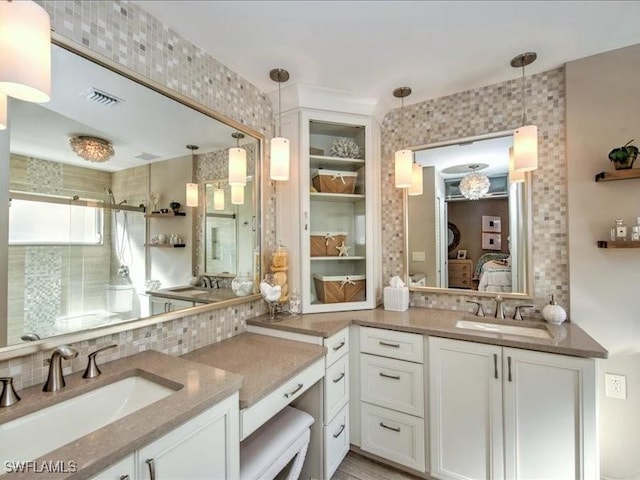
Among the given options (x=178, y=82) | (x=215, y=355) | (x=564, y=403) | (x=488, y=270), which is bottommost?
(x=564, y=403)

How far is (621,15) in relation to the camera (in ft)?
4.62

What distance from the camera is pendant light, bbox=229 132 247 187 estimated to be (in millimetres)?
1781

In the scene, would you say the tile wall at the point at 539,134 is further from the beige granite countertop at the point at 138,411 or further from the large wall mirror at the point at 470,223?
the beige granite countertop at the point at 138,411

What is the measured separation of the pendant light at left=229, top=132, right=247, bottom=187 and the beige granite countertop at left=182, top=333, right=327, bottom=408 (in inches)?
Result: 37.9

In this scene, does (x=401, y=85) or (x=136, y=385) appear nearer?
(x=136, y=385)

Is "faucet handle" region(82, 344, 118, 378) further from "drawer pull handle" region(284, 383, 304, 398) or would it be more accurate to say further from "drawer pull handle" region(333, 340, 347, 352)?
"drawer pull handle" region(333, 340, 347, 352)

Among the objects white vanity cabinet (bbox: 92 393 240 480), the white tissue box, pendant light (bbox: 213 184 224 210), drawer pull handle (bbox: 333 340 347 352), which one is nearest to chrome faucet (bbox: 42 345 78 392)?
white vanity cabinet (bbox: 92 393 240 480)

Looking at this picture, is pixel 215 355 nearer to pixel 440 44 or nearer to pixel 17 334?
pixel 17 334

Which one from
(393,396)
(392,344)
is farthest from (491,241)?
(393,396)

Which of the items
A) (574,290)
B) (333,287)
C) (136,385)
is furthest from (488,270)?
(136,385)

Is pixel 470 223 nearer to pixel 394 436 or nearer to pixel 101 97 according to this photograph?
pixel 394 436

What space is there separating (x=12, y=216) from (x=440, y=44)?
207cm

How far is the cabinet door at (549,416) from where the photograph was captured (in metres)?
1.33

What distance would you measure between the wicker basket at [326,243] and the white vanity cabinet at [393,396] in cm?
62
